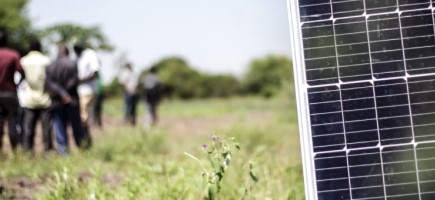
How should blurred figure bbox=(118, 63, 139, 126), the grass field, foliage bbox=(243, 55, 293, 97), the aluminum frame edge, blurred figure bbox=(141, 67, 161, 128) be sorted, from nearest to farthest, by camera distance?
1. the aluminum frame edge
2. the grass field
3. blurred figure bbox=(118, 63, 139, 126)
4. blurred figure bbox=(141, 67, 161, 128)
5. foliage bbox=(243, 55, 293, 97)

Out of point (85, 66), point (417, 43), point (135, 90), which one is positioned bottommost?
point (135, 90)

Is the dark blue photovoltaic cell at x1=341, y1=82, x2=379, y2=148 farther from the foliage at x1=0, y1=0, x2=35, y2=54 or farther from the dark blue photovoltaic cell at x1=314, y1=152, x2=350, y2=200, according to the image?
the foliage at x1=0, y1=0, x2=35, y2=54

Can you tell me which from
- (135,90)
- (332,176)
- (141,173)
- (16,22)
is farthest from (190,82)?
(332,176)

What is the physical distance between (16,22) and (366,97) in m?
46.3

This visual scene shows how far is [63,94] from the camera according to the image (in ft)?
32.0

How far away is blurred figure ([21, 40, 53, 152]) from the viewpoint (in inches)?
387

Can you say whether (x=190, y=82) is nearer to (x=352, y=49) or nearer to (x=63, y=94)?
(x=63, y=94)

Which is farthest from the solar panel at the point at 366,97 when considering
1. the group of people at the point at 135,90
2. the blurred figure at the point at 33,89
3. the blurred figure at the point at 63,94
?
the group of people at the point at 135,90

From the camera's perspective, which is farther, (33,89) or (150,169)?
(33,89)

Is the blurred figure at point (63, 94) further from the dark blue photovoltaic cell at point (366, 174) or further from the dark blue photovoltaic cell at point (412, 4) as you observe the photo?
the dark blue photovoltaic cell at point (412, 4)

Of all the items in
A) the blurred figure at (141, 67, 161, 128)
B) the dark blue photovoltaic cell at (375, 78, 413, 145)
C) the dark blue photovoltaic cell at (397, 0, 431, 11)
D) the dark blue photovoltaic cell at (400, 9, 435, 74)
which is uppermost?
the dark blue photovoltaic cell at (397, 0, 431, 11)

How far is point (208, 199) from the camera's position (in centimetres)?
488

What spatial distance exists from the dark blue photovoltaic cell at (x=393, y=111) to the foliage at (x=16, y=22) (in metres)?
45.1

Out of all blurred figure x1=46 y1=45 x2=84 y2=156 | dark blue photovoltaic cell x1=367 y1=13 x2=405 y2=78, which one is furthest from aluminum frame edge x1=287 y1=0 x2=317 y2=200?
blurred figure x1=46 y1=45 x2=84 y2=156
